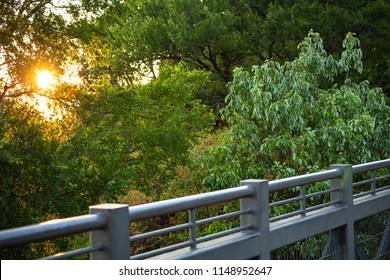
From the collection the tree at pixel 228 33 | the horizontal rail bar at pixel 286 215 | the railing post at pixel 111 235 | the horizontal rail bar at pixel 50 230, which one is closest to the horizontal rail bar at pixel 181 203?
the railing post at pixel 111 235

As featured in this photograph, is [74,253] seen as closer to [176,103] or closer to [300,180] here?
[300,180]

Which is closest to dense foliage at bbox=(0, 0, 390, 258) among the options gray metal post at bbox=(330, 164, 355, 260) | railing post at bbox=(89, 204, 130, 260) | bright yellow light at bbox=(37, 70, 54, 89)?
bright yellow light at bbox=(37, 70, 54, 89)

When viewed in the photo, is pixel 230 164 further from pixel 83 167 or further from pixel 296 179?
pixel 296 179

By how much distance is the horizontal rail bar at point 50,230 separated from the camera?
127 inches

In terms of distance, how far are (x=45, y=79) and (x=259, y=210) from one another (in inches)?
515

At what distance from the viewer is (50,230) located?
346 cm

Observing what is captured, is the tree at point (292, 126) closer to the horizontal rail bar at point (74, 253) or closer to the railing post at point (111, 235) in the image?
A: the railing post at point (111, 235)

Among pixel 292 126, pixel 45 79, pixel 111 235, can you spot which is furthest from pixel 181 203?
pixel 45 79

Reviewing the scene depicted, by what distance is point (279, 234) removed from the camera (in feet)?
17.9

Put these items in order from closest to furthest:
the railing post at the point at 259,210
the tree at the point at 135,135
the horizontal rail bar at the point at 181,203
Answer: the horizontal rail bar at the point at 181,203 < the railing post at the point at 259,210 < the tree at the point at 135,135

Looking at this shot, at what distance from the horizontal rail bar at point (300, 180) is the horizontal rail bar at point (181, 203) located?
0.42 metres

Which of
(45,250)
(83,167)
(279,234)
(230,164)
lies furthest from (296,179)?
(83,167)

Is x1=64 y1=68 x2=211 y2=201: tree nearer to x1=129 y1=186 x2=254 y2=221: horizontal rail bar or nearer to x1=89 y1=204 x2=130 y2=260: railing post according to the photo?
x1=129 y1=186 x2=254 y2=221: horizontal rail bar

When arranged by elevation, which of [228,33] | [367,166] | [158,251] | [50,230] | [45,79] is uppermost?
[228,33]
